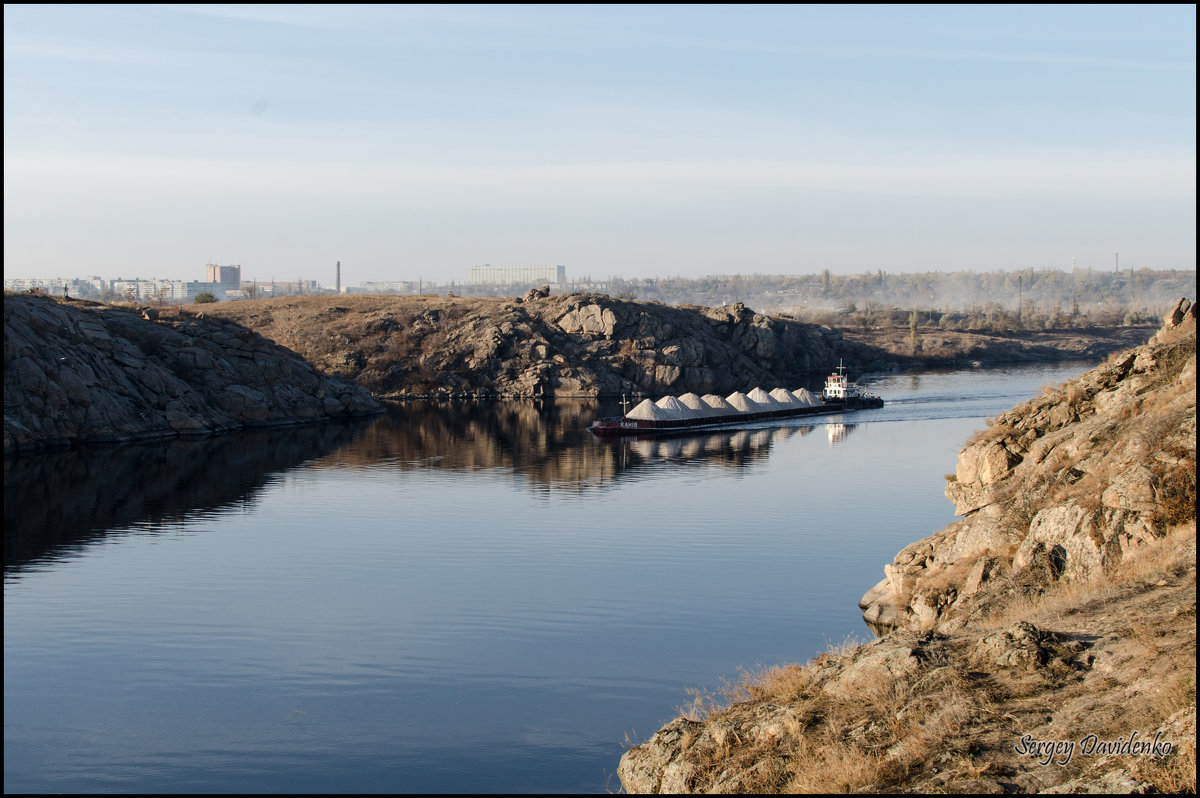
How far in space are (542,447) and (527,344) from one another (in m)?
52.5

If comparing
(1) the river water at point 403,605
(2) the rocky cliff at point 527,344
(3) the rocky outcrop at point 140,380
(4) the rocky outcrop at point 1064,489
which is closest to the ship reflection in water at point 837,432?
(1) the river water at point 403,605

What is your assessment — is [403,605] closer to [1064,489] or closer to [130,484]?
[1064,489]

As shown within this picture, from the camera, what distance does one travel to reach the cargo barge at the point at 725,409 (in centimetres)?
8531

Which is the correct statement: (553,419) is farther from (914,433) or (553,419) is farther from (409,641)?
(409,641)

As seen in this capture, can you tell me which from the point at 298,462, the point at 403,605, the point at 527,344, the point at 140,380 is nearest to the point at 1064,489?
the point at 403,605

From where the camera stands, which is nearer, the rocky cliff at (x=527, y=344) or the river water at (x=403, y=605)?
the river water at (x=403, y=605)

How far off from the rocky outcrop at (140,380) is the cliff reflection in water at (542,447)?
27.5 feet

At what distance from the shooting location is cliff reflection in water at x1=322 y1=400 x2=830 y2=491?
63.8 metres

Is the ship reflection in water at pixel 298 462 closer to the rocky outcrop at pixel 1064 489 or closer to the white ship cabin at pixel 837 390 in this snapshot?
the white ship cabin at pixel 837 390

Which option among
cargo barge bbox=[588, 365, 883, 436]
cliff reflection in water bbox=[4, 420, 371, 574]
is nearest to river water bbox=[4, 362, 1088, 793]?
cliff reflection in water bbox=[4, 420, 371, 574]

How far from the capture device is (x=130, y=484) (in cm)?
5588

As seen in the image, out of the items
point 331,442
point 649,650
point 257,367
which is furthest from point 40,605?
point 257,367

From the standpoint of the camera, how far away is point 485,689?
945 inches

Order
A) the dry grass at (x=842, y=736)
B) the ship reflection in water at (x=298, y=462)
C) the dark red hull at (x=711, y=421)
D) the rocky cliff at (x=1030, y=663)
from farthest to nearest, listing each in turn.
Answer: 1. the dark red hull at (x=711, y=421)
2. the ship reflection in water at (x=298, y=462)
3. the dry grass at (x=842, y=736)
4. the rocky cliff at (x=1030, y=663)
